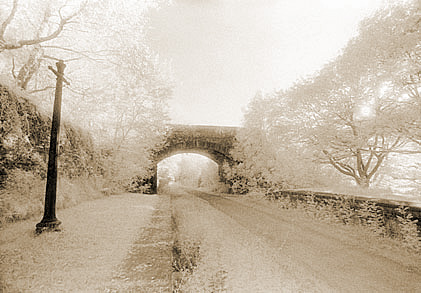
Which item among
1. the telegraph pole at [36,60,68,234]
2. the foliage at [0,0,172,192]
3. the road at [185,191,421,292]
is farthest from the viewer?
the foliage at [0,0,172,192]

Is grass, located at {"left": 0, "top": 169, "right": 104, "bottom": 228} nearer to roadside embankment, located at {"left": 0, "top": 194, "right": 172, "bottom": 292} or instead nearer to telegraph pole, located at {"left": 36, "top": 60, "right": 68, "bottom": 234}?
roadside embankment, located at {"left": 0, "top": 194, "right": 172, "bottom": 292}

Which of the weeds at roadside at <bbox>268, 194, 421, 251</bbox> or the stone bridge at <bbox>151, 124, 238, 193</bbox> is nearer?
the weeds at roadside at <bbox>268, 194, 421, 251</bbox>

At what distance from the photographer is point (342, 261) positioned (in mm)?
3734

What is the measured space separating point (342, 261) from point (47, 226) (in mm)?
5630

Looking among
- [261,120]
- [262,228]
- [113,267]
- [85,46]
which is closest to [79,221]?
[113,267]

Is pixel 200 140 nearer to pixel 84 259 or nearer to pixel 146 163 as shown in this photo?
pixel 146 163

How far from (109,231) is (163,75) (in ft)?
39.3

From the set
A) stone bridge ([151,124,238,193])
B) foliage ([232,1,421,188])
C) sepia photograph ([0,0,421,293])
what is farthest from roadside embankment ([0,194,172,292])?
stone bridge ([151,124,238,193])

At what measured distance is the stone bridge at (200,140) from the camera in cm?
1984

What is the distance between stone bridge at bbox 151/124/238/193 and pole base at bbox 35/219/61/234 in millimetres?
15575

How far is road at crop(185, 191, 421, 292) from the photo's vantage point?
9.83ft

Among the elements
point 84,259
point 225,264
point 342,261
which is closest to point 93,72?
point 84,259

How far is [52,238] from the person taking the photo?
3.79 metres

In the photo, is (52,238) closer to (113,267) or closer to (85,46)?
(113,267)
